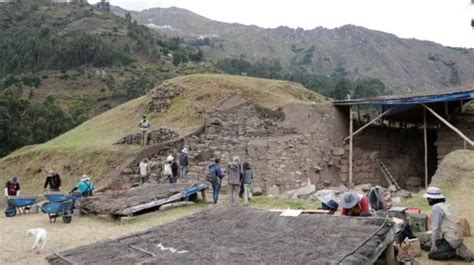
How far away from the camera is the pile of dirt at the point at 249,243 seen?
243 inches

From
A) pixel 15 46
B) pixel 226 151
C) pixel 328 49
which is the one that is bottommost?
pixel 226 151

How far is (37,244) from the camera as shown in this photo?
9.45 m

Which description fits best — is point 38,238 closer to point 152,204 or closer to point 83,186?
point 152,204

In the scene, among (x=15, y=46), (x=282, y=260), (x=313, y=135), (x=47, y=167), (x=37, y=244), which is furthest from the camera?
(x=15, y=46)

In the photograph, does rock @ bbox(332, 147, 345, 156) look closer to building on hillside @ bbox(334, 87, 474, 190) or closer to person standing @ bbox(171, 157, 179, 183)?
building on hillside @ bbox(334, 87, 474, 190)

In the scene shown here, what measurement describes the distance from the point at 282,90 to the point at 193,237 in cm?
1848

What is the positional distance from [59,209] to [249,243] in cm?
740

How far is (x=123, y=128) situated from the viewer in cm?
2512

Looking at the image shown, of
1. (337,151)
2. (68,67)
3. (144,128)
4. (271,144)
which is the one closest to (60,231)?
(271,144)

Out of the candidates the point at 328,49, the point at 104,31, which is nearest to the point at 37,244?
the point at 104,31

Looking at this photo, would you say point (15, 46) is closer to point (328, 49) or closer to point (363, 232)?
point (363, 232)

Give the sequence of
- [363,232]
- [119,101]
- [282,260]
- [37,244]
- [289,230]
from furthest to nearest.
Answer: [119,101], [37,244], [289,230], [363,232], [282,260]

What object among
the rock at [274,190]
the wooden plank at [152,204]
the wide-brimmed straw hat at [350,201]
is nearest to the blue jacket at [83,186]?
the wooden plank at [152,204]

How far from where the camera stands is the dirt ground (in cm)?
930
